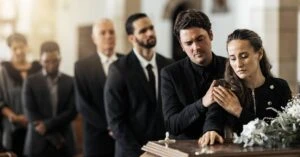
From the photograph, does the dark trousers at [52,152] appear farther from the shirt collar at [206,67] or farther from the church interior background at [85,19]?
the church interior background at [85,19]

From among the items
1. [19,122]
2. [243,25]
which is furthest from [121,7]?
[19,122]

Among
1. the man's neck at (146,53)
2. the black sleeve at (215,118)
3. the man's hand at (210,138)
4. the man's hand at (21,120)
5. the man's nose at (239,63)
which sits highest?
the man's nose at (239,63)

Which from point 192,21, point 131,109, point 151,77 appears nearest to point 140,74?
point 151,77

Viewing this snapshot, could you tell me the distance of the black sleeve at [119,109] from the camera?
507 cm

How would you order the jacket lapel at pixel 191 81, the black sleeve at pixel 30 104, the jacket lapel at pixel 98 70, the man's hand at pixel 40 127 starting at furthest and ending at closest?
the black sleeve at pixel 30 104 → the man's hand at pixel 40 127 → the jacket lapel at pixel 98 70 → the jacket lapel at pixel 191 81

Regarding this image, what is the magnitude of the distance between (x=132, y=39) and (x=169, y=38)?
10.4 m

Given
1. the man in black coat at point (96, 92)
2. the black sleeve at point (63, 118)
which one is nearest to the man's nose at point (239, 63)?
the man in black coat at point (96, 92)

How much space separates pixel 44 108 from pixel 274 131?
376 cm

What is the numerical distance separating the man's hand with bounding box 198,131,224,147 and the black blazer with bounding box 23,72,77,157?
11.1ft

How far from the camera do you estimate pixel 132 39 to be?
543 centimetres

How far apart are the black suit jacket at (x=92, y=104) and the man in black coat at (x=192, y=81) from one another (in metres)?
2.27

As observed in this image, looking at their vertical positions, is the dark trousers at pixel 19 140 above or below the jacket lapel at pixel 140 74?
below

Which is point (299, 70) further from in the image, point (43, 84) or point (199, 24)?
point (199, 24)

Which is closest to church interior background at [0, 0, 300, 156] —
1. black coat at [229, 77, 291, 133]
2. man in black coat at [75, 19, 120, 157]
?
man in black coat at [75, 19, 120, 157]
